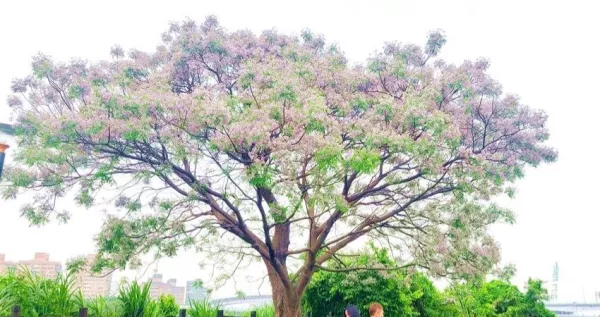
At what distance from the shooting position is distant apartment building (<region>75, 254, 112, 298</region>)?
9047 millimetres

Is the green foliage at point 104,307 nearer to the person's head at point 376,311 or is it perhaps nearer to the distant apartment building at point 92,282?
the distant apartment building at point 92,282

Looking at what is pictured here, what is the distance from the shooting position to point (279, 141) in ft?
29.2

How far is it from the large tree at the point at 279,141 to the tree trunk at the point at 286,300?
0.11ft

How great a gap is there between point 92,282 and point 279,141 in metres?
4.66

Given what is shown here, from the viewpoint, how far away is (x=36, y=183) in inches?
399

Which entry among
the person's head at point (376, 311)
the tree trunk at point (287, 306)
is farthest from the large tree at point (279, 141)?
the person's head at point (376, 311)

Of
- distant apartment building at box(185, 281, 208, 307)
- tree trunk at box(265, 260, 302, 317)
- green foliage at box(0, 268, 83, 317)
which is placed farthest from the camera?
tree trunk at box(265, 260, 302, 317)

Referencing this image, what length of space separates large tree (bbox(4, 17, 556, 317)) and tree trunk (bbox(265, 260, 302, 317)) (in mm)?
33

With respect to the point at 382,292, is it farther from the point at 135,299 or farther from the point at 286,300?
the point at 135,299

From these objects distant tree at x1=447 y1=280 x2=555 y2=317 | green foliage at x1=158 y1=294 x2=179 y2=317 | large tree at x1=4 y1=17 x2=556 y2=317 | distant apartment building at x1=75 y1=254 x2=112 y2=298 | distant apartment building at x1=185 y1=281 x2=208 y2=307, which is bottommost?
distant tree at x1=447 y1=280 x2=555 y2=317

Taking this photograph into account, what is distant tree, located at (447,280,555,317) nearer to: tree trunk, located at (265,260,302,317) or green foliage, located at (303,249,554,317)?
green foliage, located at (303,249,554,317)

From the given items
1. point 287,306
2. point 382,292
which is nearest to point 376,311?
point 287,306

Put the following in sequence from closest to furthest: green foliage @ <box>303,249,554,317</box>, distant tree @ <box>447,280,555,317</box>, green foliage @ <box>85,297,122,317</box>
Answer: green foliage @ <box>85,297,122,317</box>
green foliage @ <box>303,249,554,317</box>
distant tree @ <box>447,280,555,317</box>

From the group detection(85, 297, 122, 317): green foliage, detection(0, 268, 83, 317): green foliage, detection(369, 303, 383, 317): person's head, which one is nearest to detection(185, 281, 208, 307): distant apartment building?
detection(85, 297, 122, 317): green foliage
